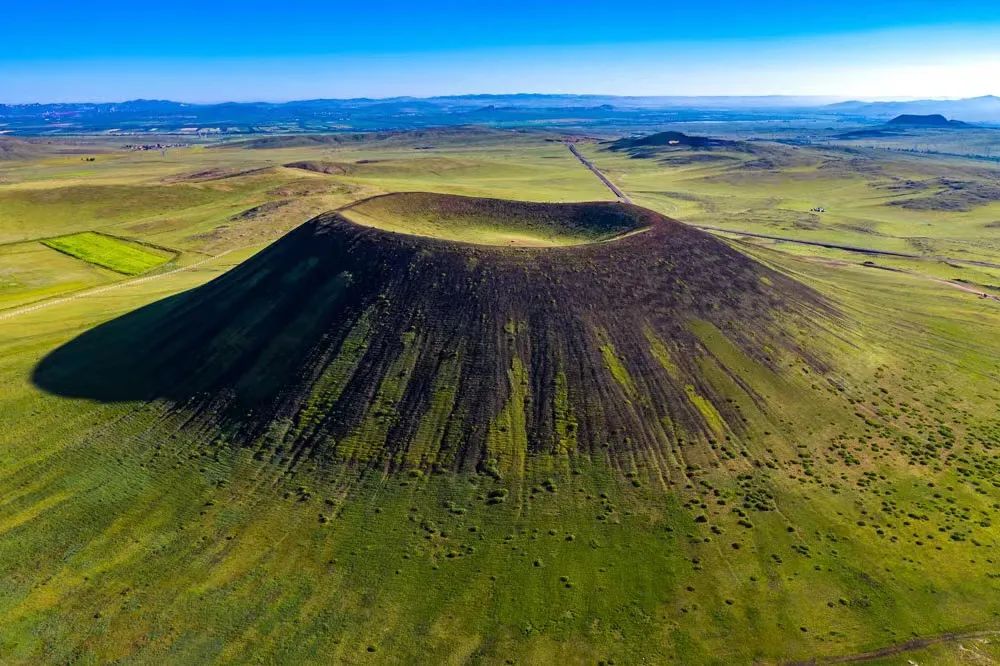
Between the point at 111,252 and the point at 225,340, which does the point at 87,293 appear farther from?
the point at 225,340

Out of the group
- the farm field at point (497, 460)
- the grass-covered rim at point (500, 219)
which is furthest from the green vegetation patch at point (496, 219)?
the farm field at point (497, 460)

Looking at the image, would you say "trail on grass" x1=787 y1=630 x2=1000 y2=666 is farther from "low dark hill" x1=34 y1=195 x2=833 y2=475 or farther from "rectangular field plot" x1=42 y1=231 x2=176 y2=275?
"rectangular field plot" x1=42 y1=231 x2=176 y2=275

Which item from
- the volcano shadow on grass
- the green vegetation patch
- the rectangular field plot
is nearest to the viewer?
the volcano shadow on grass

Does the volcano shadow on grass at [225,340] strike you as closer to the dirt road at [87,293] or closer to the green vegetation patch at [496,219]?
the green vegetation patch at [496,219]

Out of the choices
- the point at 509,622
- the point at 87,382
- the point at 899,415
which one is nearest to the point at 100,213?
the point at 87,382

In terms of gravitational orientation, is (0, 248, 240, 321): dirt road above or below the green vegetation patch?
below

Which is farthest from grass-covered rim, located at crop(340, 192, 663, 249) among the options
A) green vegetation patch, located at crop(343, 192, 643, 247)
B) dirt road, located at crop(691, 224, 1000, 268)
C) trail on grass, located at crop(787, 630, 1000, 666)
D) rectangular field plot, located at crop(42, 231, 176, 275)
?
dirt road, located at crop(691, 224, 1000, 268)

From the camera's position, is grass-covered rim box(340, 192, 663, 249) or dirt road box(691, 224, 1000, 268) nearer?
grass-covered rim box(340, 192, 663, 249)

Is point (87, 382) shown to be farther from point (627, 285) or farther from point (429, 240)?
point (627, 285)
